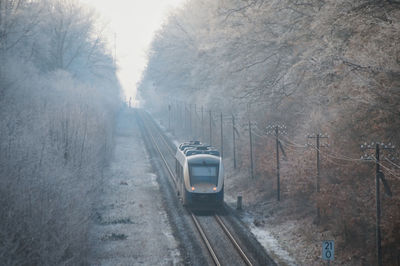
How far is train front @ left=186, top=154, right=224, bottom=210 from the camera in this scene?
744 inches

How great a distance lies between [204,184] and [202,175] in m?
0.44

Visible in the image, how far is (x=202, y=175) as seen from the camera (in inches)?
748

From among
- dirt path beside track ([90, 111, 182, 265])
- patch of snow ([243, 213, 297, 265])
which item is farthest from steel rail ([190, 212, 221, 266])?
patch of snow ([243, 213, 297, 265])

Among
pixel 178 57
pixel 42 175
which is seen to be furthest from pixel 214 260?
pixel 178 57

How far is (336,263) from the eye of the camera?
13547 millimetres

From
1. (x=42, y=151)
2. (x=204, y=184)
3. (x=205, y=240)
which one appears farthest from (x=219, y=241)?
(x=42, y=151)

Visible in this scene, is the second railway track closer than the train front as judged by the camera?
Yes

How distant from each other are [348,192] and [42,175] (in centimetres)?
1072

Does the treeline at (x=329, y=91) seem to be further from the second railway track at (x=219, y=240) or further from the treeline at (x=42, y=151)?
the treeline at (x=42, y=151)

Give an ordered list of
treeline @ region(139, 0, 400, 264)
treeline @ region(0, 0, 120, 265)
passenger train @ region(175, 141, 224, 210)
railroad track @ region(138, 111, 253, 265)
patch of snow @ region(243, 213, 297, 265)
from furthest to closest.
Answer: passenger train @ region(175, 141, 224, 210)
patch of snow @ region(243, 213, 297, 265)
railroad track @ region(138, 111, 253, 265)
treeline @ region(139, 0, 400, 264)
treeline @ region(0, 0, 120, 265)

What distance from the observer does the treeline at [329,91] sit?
42.1 ft

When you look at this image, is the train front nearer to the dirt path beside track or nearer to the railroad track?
the railroad track

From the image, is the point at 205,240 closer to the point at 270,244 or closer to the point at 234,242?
the point at 234,242

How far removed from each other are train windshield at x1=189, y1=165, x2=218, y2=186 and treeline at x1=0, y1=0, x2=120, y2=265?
4.80m
